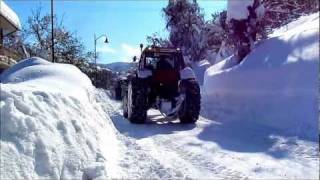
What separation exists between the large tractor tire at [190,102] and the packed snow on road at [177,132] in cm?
29

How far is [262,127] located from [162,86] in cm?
380

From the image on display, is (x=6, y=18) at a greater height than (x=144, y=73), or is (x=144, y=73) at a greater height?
(x=6, y=18)

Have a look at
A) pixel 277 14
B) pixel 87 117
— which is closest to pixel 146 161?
pixel 87 117

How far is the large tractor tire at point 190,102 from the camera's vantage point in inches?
514

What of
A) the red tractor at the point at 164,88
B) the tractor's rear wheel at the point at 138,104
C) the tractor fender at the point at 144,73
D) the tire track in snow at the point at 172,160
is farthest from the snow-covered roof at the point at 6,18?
the tire track in snow at the point at 172,160

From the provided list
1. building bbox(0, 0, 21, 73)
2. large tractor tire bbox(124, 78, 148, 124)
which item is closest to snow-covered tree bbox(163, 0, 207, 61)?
building bbox(0, 0, 21, 73)

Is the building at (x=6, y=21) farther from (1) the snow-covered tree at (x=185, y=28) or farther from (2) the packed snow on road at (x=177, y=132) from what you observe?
(2) the packed snow on road at (x=177, y=132)

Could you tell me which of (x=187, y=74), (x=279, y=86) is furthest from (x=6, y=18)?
(x=279, y=86)

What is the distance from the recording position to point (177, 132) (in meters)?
11.4

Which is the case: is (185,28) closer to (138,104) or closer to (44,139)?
(138,104)

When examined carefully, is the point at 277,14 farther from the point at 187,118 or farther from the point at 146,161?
the point at 146,161

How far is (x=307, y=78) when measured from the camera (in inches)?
399

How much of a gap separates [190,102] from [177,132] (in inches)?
70.2

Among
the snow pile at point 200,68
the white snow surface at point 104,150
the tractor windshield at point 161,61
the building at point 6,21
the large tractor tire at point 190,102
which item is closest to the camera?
the white snow surface at point 104,150
